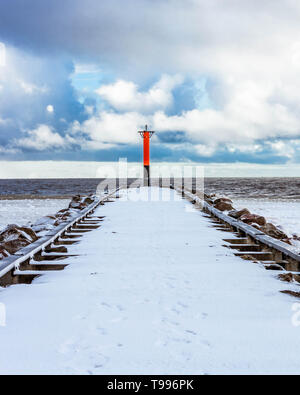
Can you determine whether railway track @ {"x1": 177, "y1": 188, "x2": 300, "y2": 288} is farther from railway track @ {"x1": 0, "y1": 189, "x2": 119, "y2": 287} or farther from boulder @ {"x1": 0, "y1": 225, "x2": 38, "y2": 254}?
boulder @ {"x1": 0, "y1": 225, "x2": 38, "y2": 254}

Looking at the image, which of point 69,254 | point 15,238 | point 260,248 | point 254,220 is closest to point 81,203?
point 254,220

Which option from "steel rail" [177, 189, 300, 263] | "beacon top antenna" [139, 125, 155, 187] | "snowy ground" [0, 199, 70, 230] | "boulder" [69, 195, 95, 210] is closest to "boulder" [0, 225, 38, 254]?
"steel rail" [177, 189, 300, 263]

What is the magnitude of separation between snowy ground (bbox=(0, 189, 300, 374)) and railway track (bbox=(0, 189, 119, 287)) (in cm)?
21

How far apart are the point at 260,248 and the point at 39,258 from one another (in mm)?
3319

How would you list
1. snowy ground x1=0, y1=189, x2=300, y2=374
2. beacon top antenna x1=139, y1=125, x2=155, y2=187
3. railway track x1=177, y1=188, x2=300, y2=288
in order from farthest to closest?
beacon top antenna x1=139, y1=125, x2=155, y2=187 < railway track x1=177, y1=188, x2=300, y2=288 < snowy ground x1=0, y1=189, x2=300, y2=374

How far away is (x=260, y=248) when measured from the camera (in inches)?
234

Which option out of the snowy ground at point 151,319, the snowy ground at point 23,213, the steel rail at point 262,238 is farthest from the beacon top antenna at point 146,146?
the snowy ground at point 151,319

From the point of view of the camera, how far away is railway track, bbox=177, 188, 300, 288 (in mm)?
4754

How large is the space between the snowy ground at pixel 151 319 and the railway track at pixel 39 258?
0.68 feet

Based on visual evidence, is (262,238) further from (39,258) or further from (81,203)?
(81,203)

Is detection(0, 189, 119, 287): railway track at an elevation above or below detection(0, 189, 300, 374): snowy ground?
above

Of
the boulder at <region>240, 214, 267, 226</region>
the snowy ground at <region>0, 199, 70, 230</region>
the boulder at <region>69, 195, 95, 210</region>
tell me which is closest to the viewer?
the boulder at <region>240, 214, 267, 226</region>

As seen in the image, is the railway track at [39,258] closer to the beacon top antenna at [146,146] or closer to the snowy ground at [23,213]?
the snowy ground at [23,213]
